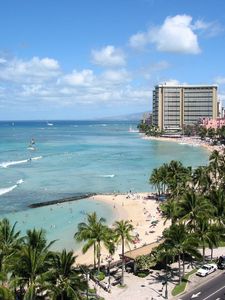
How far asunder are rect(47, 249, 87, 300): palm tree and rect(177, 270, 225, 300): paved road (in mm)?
11900

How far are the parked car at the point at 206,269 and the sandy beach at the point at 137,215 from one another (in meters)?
14.2

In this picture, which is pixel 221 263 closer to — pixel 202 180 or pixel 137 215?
pixel 137 215

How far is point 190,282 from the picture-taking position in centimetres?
4325

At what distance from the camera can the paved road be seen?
128 ft

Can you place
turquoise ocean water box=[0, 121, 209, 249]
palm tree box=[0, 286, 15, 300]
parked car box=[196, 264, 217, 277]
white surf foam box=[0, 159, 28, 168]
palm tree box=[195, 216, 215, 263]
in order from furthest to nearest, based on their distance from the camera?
white surf foam box=[0, 159, 28, 168] → turquoise ocean water box=[0, 121, 209, 249] → palm tree box=[195, 216, 215, 263] → parked car box=[196, 264, 217, 277] → palm tree box=[0, 286, 15, 300]

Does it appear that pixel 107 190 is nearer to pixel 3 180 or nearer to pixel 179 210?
pixel 3 180

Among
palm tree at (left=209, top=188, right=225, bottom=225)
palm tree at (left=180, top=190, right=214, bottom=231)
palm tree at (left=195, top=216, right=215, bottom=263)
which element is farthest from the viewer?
palm tree at (left=209, top=188, right=225, bottom=225)

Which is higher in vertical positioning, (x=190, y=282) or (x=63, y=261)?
(x=63, y=261)

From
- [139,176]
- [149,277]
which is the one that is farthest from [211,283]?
[139,176]

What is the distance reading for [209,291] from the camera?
40500 mm

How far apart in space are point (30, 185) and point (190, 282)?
2910 inches

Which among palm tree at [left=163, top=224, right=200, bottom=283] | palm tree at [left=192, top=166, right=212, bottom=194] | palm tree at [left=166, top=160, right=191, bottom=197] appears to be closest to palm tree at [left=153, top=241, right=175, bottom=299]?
palm tree at [left=163, top=224, right=200, bottom=283]

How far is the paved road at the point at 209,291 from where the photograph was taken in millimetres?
39156

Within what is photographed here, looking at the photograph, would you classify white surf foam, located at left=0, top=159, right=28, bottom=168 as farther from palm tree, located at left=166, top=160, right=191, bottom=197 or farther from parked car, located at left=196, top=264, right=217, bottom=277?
parked car, located at left=196, top=264, right=217, bottom=277
